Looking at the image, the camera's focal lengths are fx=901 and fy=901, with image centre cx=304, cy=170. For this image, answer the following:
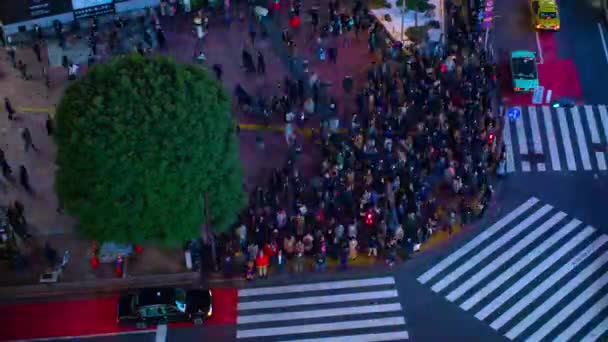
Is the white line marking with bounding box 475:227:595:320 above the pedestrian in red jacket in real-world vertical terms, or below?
below

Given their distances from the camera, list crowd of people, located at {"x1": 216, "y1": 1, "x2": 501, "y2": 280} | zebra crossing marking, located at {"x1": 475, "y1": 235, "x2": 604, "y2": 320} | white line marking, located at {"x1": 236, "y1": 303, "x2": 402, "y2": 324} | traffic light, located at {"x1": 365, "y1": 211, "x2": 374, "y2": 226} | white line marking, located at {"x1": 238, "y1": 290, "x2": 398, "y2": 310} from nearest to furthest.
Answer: white line marking, located at {"x1": 236, "y1": 303, "x2": 402, "y2": 324}
zebra crossing marking, located at {"x1": 475, "y1": 235, "x2": 604, "y2": 320}
white line marking, located at {"x1": 238, "y1": 290, "x2": 398, "y2": 310}
crowd of people, located at {"x1": 216, "y1": 1, "x2": 501, "y2": 280}
traffic light, located at {"x1": 365, "y1": 211, "x2": 374, "y2": 226}

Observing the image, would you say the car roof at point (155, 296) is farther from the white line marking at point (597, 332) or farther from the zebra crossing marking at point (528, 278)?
the white line marking at point (597, 332)

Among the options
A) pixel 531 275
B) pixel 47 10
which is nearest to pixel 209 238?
pixel 531 275

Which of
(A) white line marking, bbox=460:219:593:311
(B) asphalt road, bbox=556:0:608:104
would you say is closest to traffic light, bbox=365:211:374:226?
(A) white line marking, bbox=460:219:593:311

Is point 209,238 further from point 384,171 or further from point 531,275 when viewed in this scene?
point 531,275

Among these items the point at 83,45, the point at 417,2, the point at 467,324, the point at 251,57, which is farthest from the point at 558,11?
the point at 83,45

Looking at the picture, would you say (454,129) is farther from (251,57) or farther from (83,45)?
(83,45)

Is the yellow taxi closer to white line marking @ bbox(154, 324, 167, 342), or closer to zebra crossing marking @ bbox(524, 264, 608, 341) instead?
zebra crossing marking @ bbox(524, 264, 608, 341)
